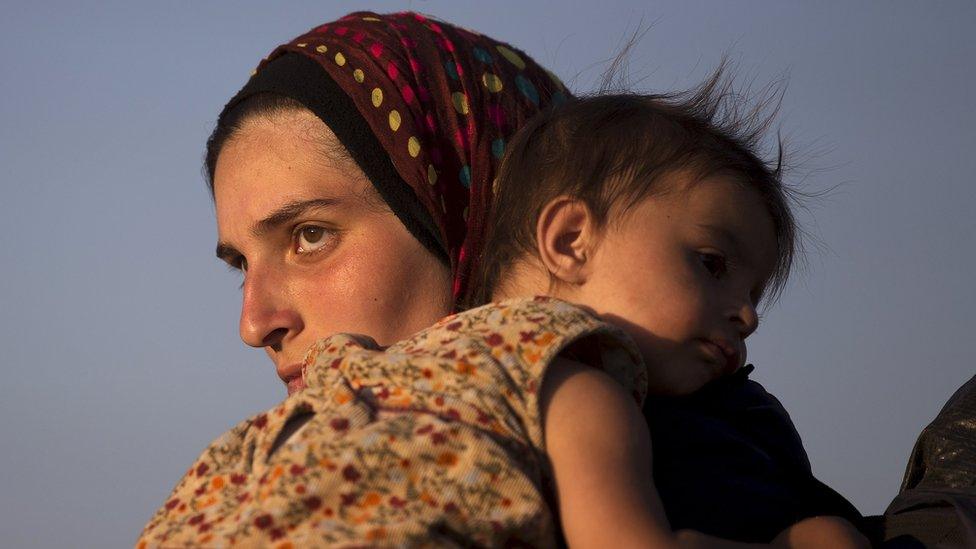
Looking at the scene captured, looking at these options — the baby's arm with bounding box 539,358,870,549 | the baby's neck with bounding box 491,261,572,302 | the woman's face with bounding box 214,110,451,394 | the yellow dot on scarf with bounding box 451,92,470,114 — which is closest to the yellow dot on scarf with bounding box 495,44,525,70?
the yellow dot on scarf with bounding box 451,92,470,114

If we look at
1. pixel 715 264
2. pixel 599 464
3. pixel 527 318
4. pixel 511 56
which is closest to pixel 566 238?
pixel 715 264

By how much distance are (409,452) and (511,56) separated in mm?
2230

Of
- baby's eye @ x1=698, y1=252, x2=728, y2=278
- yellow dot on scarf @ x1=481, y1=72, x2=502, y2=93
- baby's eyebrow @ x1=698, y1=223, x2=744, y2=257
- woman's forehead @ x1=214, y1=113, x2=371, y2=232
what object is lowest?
baby's eye @ x1=698, y1=252, x2=728, y2=278

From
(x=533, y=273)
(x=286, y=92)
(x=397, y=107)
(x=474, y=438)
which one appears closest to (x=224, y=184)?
(x=286, y=92)

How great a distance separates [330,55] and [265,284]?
29.1 inches

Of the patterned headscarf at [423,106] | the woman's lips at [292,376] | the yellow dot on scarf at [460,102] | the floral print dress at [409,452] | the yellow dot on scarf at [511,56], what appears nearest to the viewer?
the floral print dress at [409,452]

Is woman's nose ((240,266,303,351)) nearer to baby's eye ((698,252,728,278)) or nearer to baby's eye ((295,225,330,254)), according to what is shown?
baby's eye ((295,225,330,254))

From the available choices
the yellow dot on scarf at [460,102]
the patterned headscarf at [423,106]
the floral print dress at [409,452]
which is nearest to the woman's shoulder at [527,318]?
the floral print dress at [409,452]

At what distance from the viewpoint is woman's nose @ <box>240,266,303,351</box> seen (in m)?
3.35

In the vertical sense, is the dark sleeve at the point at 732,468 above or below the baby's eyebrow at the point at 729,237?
below

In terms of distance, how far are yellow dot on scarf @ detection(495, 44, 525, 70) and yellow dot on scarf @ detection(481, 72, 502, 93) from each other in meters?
0.15

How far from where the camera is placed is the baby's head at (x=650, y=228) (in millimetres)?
2461

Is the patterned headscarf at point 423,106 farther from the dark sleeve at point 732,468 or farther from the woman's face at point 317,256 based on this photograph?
the dark sleeve at point 732,468

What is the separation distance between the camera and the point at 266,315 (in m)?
3.35
